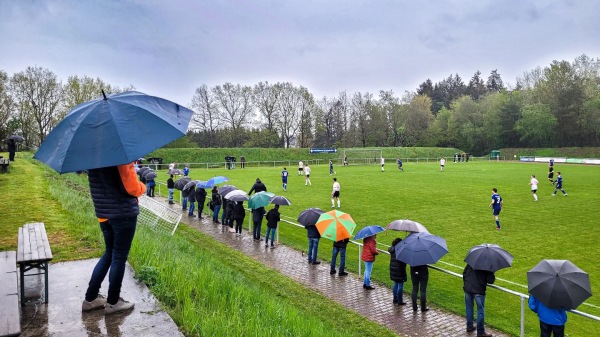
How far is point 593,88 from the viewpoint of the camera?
217 ft

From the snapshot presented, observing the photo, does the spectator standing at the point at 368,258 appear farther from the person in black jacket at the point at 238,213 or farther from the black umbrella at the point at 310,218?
the person in black jacket at the point at 238,213

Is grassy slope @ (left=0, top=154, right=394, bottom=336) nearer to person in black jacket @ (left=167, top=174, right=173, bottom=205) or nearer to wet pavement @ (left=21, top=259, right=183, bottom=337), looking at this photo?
wet pavement @ (left=21, top=259, right=183, bottom=337)

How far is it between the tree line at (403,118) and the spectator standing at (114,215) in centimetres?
5609

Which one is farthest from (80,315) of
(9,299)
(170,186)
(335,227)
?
(170,186)

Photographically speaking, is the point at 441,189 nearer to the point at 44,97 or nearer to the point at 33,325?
the point at 33,325

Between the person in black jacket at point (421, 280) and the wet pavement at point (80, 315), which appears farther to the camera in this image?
the person in black jacket at point (421, 280)

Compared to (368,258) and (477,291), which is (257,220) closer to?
(368,258)

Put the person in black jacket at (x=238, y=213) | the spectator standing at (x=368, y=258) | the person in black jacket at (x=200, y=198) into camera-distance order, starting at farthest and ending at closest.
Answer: the person in black jacket at (x=200, y=198) → the person in black jacket at (x=238, y=213) → the spectator standing at (x=368, y=258)

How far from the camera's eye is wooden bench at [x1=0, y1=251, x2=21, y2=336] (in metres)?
2.94

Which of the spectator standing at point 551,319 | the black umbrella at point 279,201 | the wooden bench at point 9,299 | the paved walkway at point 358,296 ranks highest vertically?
the wooden bench at point 9,299

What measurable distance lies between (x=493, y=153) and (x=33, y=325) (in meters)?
76.3

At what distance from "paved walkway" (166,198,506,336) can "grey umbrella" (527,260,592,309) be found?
76.5 inches

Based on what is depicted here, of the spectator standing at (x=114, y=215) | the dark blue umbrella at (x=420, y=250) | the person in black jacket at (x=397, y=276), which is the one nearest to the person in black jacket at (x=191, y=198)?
the person in black jacket at (x=397, y=276)

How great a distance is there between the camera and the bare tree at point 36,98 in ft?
156
